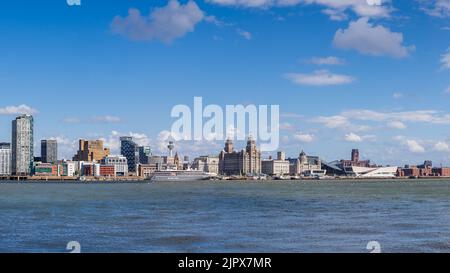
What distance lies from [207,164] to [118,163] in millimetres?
22236

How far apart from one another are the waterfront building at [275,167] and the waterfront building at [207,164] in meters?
13.8

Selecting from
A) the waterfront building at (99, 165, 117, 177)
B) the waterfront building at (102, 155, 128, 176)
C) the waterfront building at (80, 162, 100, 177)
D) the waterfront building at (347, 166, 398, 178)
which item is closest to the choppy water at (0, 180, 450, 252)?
the waterfront building at (99, 165, 117, 177)

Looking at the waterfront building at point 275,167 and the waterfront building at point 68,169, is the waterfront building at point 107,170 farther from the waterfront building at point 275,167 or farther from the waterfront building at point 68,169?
the waterfront building at point 275,167

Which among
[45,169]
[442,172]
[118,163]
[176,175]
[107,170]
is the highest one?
[118,163]

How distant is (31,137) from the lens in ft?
390

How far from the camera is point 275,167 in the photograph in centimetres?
16200

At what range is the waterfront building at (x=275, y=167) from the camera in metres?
162

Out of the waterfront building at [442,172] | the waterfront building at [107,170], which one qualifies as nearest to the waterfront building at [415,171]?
the waterfront building at [442,172]

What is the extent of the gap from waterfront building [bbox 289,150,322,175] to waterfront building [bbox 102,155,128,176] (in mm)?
47555

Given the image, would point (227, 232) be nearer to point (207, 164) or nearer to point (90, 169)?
point (207, 164)

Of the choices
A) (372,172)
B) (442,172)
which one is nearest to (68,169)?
(372,172)
